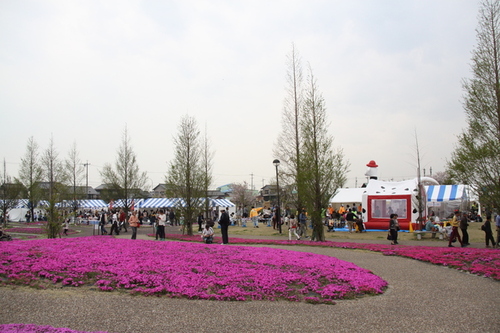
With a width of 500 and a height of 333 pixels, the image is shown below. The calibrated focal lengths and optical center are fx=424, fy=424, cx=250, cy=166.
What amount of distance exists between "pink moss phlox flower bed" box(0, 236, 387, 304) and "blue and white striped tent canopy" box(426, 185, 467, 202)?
2258 centimetres

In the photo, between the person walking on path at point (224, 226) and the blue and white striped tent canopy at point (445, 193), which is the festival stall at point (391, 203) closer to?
the blue and white striped tent canopy at point (445, 193)

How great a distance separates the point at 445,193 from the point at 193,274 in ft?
92.1

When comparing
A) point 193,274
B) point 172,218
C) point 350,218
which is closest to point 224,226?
point 193,274

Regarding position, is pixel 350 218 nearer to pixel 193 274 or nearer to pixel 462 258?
pixel 462 258

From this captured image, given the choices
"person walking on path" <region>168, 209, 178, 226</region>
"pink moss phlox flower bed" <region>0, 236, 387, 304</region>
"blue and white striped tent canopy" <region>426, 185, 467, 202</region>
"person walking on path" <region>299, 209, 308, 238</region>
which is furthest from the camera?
"person walking on path" <region>168, 209, 178, 226</region>

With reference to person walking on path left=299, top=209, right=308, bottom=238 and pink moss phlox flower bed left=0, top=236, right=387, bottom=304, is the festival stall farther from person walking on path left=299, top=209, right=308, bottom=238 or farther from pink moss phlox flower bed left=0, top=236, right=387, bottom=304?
pink moss phlox flower bed left=0, top=236, right=387, bottom=304

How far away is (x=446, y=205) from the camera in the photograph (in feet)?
127

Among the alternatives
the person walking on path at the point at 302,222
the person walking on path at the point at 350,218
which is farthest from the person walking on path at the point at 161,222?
the person walking on path at the point at 350,218

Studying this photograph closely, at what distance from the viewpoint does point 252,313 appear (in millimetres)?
7684

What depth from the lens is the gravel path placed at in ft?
22.4

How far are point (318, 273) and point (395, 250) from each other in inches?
291

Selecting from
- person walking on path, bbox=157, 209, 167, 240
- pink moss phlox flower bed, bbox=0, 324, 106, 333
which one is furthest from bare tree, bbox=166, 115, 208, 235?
pink moss phlox flower bed, bbox=0, 324, 106, 333

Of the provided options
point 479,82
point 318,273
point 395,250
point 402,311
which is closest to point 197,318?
point 402,311

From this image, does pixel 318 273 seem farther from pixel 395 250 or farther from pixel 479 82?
pixel 479 82
